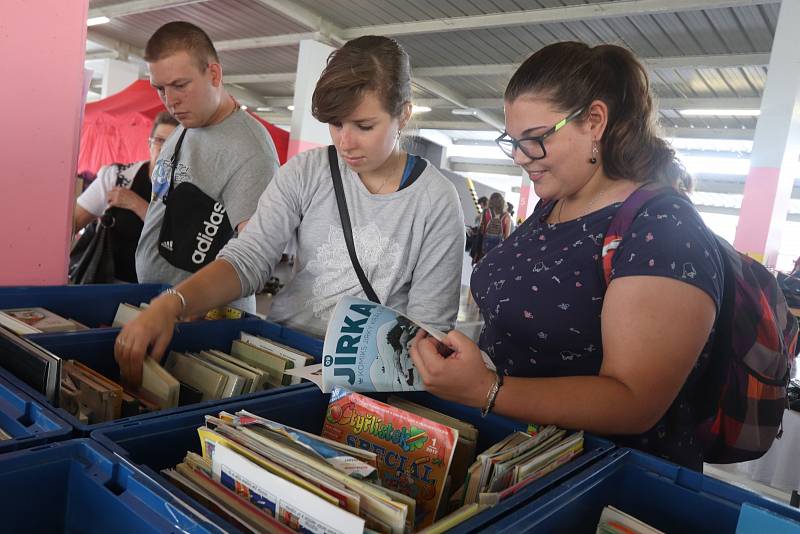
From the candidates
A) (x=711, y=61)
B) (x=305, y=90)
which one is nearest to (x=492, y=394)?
(x=711, y=61)

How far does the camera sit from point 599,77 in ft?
3.81

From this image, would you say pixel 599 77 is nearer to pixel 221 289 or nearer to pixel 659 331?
pixel 659 331

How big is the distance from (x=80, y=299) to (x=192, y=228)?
43cm

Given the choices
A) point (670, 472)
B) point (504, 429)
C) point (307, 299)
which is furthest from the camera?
point (307, 299)

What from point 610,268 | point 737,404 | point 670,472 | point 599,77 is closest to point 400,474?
point 670,472

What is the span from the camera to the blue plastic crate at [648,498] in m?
0.74

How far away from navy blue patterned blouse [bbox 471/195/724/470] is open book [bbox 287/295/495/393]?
0.22 metres

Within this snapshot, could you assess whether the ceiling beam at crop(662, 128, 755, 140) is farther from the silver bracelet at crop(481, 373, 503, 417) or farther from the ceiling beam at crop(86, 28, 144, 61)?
the silver bracelet at crop(481, 373, 503, 417)

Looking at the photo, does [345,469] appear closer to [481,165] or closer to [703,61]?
[703,61]

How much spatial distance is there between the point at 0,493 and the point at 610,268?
96 centimetres

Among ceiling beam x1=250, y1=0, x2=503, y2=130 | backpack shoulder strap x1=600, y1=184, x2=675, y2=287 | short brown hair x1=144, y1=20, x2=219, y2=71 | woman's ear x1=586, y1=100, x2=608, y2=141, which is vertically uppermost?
ceiling beam x1=250, y1=0, x2=503, y2=130

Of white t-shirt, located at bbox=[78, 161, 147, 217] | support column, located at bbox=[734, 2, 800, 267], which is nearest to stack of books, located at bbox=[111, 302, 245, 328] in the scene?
white t-shirt, located at bbox=[78, 161, 147, 217]

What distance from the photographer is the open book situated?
93 cm

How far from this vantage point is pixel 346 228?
1.52 metres
